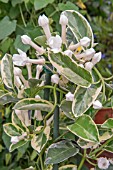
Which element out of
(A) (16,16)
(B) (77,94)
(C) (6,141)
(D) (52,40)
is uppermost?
(A) (16,16)

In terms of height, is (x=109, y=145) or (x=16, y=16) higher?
(x=16, y=16)

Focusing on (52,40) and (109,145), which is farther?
(109,145)

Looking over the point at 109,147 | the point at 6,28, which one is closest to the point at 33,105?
the point at 109,147

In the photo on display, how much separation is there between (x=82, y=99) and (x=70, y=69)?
7cm

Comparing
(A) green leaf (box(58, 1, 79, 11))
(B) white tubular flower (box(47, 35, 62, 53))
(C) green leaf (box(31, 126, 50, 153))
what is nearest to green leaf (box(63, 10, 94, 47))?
(B) white tubular flower (box(47, 35, 62, 53))

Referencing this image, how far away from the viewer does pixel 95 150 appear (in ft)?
3.20

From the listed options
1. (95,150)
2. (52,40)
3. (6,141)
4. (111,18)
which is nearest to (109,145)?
(95,150)

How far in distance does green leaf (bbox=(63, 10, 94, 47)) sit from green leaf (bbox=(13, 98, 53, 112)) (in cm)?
16

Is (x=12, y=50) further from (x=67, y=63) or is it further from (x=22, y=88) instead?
(x=67, y=63)

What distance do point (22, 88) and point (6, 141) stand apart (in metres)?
0.34

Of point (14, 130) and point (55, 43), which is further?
point (14, 130)

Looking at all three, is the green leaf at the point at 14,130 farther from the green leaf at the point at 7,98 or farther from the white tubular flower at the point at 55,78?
the white tubular flower at the point at 55,78

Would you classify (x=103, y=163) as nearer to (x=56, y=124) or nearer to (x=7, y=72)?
(x=56, y=124)

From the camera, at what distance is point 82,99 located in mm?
902
